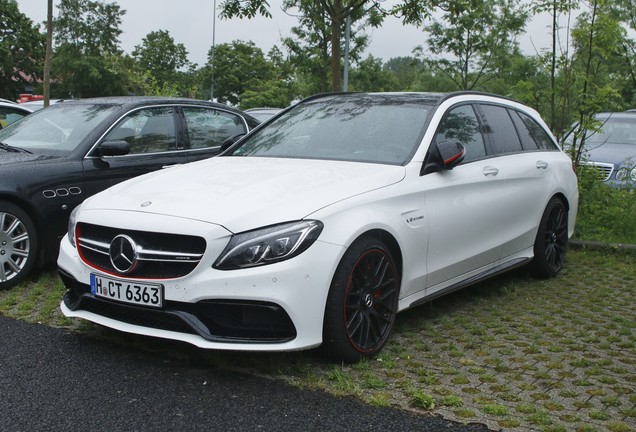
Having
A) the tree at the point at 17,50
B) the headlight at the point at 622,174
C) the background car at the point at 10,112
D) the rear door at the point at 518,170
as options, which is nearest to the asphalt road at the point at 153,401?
the rear door at the point at 518,170

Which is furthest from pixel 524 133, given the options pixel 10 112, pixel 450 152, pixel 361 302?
pixel 10 112

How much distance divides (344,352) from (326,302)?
1.14ft

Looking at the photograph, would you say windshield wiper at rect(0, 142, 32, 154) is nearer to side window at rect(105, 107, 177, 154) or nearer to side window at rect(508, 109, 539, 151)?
side window at rect(105, 107, 177, 154)

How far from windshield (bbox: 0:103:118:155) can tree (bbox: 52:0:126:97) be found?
47369 millimetres

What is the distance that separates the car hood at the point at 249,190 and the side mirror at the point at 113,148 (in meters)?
1.49

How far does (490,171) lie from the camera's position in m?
5.55

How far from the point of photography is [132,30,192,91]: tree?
68438 millimetres

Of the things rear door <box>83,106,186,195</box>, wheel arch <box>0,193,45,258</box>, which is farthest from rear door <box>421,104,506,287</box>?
wheel arch <box>0,193,45,258</box>

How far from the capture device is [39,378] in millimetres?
3939

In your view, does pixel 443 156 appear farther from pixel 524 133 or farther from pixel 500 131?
pixel 524 133

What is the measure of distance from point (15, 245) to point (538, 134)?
4.68 metres

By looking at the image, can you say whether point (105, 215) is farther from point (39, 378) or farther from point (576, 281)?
point (576, 281)

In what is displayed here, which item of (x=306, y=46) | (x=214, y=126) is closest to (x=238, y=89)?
(x=306, y=46)

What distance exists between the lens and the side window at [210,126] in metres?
7.47
